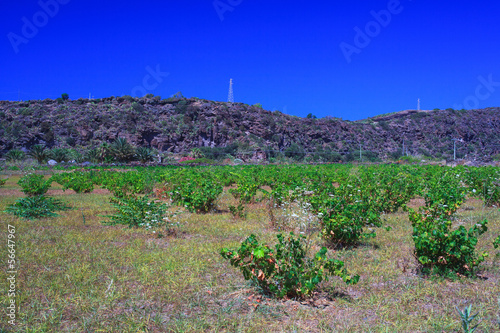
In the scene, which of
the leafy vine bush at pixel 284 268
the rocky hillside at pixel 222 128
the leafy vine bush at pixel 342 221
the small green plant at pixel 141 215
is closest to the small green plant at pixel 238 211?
the small green plant at pixel 141 215

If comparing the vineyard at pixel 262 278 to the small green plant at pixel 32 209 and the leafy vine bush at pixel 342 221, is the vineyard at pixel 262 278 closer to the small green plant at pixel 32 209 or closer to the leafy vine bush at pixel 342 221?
the leafy vine bush at pixel 342 221

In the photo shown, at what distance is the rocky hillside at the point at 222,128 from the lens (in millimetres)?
56875

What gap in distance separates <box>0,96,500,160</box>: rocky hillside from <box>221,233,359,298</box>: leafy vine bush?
57.5m

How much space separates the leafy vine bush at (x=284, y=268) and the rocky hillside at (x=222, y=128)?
2262 inches

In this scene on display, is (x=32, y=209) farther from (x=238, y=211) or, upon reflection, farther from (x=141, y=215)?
(x=238, y=211)

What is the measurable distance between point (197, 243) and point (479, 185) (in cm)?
1047

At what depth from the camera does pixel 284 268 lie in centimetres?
366

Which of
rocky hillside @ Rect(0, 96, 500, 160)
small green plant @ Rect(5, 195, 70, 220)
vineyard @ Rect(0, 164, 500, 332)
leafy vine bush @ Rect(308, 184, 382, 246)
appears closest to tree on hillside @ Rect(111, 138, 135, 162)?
rocky hillside @ Rect(0, 96, 500, 160)

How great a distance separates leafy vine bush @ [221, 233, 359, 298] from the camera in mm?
3506

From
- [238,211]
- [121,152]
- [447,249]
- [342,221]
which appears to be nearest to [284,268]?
[447,249]

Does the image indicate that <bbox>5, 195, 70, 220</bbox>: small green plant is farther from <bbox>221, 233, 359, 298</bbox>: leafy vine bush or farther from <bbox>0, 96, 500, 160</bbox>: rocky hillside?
<bbox>0, 96, 500, 160</bbox>: rocky hillside

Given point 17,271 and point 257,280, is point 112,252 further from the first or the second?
point 257,280

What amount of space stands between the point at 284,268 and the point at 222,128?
6372cm

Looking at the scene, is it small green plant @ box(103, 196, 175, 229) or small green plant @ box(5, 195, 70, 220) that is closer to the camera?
small green plant @ box(103, 196, 175, 229)
